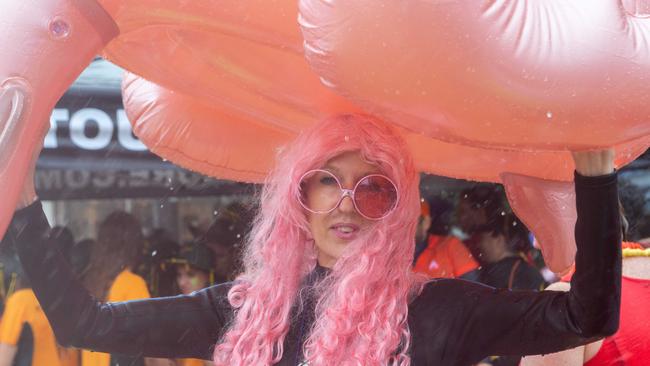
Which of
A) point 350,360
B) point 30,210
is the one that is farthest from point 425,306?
point 30,210

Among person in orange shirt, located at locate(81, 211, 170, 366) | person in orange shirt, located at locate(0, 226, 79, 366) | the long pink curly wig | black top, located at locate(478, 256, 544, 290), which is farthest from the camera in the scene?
person in orange shirt, located at locate(81, 211, 170, 366)

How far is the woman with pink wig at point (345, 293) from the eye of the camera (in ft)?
5.38

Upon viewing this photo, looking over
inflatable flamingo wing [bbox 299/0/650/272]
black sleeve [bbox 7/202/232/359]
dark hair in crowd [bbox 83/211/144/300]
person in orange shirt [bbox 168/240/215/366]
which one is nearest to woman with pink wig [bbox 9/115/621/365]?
black sleeve [bbox 7/202/232/359]

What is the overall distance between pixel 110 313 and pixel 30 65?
561 millimetres

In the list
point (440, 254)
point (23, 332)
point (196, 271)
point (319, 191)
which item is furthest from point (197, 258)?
point (319, 191)

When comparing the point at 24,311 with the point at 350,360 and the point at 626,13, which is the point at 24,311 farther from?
the point at 626,13

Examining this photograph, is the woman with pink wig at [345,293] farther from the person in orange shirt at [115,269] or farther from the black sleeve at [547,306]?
the person in orange shirt at [115,269]

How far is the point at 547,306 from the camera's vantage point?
66.4 inches

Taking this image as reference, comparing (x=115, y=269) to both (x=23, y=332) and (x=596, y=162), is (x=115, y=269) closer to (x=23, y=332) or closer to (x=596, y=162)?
(x=23, y=332)

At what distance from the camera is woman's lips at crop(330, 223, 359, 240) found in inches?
72.1

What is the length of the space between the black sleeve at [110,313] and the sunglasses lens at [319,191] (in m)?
0.26

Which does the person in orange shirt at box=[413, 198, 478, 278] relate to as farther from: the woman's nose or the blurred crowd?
the woman's nose

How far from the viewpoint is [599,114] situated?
59.0 inches

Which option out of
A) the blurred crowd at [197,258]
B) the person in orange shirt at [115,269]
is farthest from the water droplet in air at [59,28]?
the person in orange shirt at [115,269]
